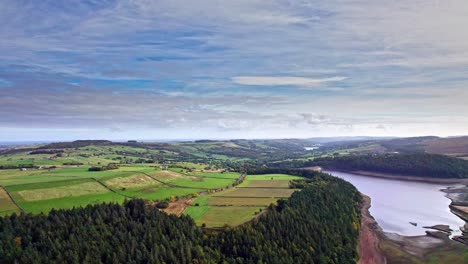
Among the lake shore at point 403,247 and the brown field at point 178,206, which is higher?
the brown field at point 178,206

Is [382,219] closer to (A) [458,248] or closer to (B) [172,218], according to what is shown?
(A) [458,248]

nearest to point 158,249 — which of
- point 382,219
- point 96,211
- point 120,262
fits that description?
point 120,262

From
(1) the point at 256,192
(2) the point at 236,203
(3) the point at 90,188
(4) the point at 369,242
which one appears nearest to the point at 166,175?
(3) the point at 90,188

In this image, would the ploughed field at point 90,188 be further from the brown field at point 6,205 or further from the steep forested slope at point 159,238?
the steep forested slope at point 159,238

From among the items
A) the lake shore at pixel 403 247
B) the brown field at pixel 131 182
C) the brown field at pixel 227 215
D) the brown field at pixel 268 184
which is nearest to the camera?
the lake shore at pixel 403 247

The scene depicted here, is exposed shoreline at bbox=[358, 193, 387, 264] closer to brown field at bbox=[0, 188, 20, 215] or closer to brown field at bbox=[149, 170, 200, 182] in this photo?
brown field at bbox=[149, 170, 200, 182]

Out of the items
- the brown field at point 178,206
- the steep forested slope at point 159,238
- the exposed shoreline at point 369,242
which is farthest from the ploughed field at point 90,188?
the exposed shoreline at point 369,242
